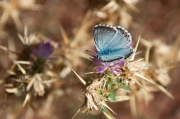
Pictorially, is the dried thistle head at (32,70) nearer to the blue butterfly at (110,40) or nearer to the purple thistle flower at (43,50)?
the purple thistle flower at (43,50)

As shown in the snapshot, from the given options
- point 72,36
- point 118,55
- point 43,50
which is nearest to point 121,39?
point 118,55

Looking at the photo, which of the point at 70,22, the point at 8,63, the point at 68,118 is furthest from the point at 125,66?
the point at 70,22

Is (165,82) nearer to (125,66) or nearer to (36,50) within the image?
(125,66)

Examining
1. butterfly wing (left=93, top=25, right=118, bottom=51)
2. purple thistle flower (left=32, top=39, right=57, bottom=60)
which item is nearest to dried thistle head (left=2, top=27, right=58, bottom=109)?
purple thistle flower (left=32, top=39, right=57, bottom=60)

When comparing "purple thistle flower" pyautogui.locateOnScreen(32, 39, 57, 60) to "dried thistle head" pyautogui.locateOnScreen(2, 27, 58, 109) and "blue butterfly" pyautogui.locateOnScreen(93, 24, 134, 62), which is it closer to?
"dried thistle head" pyautogui.locateOnScreen(2, 27, 58, 109)

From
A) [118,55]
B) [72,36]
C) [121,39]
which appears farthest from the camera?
[72,36]

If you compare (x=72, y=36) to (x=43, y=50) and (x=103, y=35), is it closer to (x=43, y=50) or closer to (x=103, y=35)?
(x=43, y=50)
